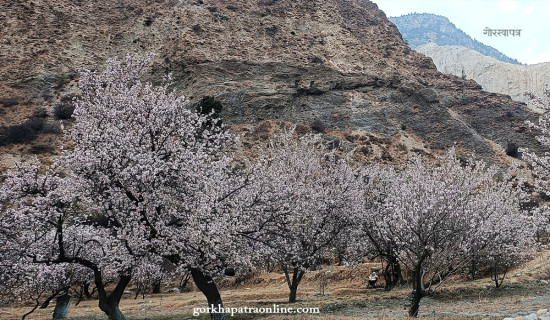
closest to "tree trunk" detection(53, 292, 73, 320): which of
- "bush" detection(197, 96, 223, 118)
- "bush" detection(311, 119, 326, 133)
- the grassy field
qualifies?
the grassy field

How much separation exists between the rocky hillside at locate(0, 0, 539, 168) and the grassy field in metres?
30.6

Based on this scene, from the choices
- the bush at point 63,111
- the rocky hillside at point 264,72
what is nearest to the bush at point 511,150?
the rocky hillside at point 264,72

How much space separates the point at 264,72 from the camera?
79.5 m

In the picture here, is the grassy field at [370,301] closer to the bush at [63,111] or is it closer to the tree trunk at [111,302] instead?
the tree trunk at [111,302]

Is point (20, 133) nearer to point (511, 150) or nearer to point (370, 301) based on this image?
point (370, 301)

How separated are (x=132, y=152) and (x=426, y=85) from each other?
8770 centimetres

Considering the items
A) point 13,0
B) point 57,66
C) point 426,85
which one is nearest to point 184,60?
point 57,66

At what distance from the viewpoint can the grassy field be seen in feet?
58.0

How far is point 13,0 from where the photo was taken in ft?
253

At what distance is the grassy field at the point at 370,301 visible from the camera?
17672mm

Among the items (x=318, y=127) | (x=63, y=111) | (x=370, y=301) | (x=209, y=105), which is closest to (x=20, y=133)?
(x=63, y=111)

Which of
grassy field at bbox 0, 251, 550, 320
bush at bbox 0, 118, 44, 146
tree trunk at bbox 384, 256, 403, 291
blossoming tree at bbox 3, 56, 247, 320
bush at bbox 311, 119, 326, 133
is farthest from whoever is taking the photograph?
bush at bbox 311, 119, 326, 133

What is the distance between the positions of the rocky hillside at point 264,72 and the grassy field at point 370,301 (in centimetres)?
3055

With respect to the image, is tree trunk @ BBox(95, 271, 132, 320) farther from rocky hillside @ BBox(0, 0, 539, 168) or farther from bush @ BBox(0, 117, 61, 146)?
rocky hillside @ BBox(0, 0, 539, 168)
